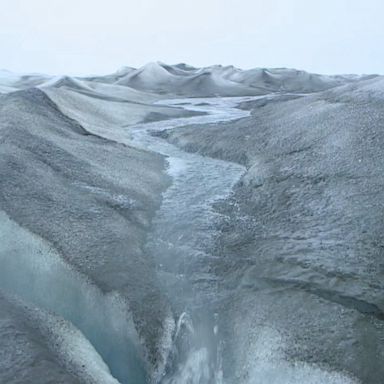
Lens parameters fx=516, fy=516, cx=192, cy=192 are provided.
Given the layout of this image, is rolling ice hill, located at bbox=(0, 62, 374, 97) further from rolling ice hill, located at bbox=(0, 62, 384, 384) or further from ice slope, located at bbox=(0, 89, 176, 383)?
rolling ice hill, located at bbox=(0, 62, 384, 384)

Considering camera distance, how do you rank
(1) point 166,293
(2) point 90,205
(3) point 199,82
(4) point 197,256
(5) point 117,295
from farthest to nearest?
1. (3) point 199,82
2. (2) point 90,205
3. (4) point 197,256
4. (1) point 166,293
5. (5) point 117,295

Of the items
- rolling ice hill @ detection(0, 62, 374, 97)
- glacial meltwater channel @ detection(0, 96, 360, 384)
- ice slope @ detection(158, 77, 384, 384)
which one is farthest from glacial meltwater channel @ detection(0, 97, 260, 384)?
rolling ice hill @ detection(0, 62, 374, 97)

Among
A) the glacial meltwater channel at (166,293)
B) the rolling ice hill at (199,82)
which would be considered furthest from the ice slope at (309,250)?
the rolling ice hill at (199,82)

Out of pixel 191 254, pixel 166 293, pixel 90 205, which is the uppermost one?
pixel 90 205

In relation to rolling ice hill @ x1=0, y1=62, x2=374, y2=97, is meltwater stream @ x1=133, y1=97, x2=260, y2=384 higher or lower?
lower

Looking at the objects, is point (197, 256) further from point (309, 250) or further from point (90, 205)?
point (90, 205)

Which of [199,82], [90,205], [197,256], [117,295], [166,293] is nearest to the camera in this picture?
[117,295]

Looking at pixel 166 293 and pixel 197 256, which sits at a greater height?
pixel 197 256

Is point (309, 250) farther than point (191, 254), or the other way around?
point (191, 254)

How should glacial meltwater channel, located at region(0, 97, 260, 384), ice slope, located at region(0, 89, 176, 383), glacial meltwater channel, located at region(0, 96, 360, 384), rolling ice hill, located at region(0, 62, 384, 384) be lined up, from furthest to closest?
1. ice slope, located at region(0, 89, 176, 383)
2. glacial meltwater channel, located at region(0, 97, 260, 384)
3. glacial meltwater channel, located at region(0, 96, 360, 384)
4. rolling ice hill, located at region(0, 62, 384, 384)

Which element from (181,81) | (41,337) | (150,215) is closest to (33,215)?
(150,215)

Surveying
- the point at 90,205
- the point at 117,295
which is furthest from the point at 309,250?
the point at 90,205
